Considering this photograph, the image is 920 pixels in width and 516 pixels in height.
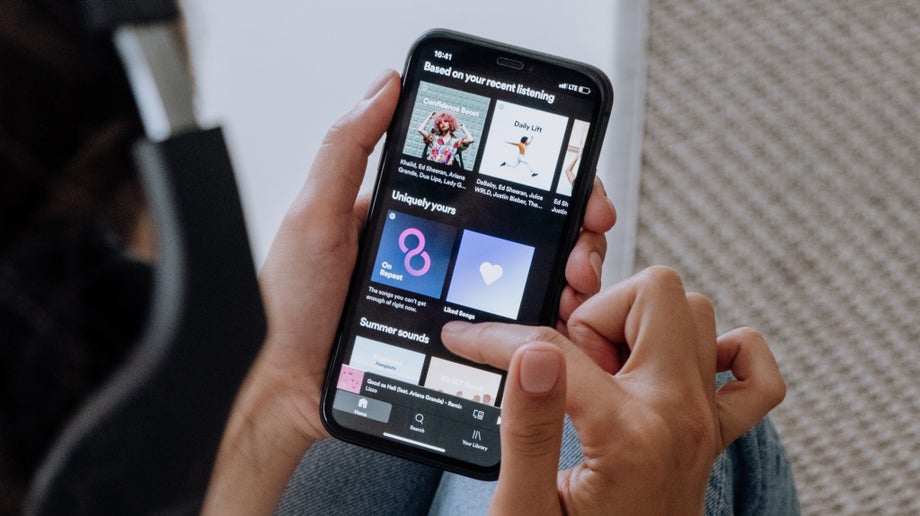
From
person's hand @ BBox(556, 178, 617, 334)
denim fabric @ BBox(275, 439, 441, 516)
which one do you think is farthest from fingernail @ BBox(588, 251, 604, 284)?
denim fabric @ BBox(275, 439, 441, 516)

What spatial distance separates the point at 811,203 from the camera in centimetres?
96

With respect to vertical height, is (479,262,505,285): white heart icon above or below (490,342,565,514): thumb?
below

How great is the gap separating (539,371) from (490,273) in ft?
0.66

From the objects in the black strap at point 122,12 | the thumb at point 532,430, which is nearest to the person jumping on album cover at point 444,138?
the thumb at point 532,430

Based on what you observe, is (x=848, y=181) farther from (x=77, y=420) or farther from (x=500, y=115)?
(x=77, y=420)

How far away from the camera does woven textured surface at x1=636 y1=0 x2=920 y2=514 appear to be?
883 millimetres

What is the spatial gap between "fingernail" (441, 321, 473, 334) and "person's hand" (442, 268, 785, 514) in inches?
1.7

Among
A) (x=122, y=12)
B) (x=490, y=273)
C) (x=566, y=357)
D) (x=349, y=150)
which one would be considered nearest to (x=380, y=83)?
(x=349, y=150)

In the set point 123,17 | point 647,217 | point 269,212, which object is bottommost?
point 269,212

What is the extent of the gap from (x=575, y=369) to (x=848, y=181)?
73cm

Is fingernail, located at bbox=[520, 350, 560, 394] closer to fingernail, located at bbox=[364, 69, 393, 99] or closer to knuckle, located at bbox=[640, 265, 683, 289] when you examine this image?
knuckle, located at bbox=[640, 265, 683, 289]

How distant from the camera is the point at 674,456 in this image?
407mm

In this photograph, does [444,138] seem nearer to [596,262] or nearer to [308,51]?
[596,262]

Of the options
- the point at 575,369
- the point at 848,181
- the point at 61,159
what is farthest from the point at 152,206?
the point at 848,181
